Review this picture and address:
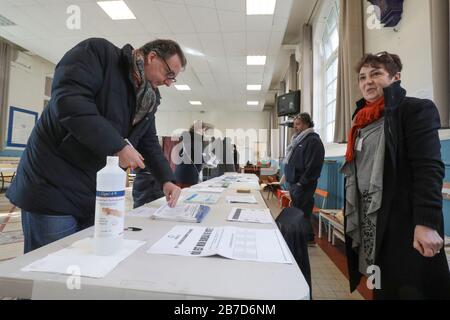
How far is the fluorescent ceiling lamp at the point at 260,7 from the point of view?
3423 millimetres

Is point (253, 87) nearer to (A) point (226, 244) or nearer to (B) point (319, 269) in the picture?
(B) point (319, 269)

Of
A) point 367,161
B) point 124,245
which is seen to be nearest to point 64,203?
point 124,245

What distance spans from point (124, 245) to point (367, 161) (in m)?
1.11

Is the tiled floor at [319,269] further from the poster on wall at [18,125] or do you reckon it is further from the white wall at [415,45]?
the poster on wall at [18,125]

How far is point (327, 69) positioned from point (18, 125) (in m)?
6.73

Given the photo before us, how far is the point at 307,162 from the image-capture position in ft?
7.69

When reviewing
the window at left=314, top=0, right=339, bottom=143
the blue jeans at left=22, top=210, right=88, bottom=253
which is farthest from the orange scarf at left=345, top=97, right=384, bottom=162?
the window at left=314, top=0, right=339, bottom=143

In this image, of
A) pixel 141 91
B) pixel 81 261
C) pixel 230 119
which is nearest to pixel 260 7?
pixel 141 91

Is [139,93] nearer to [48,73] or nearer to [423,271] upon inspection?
[423,271]

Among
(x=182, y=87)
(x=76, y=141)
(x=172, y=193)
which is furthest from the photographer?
(x=182, y=87)

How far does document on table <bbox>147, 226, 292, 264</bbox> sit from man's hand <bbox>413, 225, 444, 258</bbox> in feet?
1.72

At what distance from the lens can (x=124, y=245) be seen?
24.1 inches
